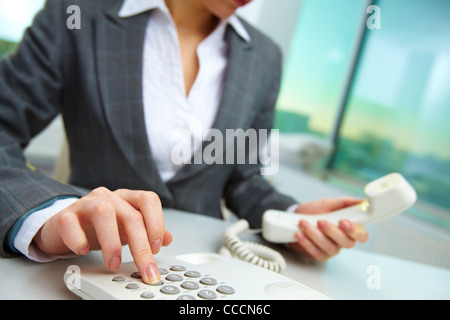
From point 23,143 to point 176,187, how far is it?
0.25 m

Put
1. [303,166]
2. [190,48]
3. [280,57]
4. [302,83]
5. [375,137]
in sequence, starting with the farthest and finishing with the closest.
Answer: [302,83] → [303,166] → [375,137] → [280,57] → [190,48]

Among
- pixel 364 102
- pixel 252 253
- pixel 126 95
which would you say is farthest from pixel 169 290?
pixel 364 102

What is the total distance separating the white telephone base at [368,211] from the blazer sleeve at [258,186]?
0.29ft

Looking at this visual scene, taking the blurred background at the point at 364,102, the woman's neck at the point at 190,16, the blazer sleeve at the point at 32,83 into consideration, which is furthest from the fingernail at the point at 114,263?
the blurred background at the point at 364,102

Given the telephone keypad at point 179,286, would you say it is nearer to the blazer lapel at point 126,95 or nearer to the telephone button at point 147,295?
the telephone button at point 147,295

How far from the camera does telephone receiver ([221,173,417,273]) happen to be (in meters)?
0.44

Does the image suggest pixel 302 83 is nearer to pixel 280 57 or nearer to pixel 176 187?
pixel 280 57

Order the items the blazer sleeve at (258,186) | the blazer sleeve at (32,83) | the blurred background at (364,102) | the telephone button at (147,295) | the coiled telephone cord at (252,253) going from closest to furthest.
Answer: the telephone button at (147,295), the coiled telephone cord at (252,253), the blazer sleeve at (32,83), the blazer sleeve at (258,186), the blurred background at (364,102)

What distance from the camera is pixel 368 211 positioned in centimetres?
47

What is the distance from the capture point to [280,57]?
0.83 metres

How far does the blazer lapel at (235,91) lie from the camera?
0.62m

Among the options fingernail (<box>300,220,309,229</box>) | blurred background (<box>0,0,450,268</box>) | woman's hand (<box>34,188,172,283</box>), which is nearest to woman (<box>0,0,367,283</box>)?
fingernail (<box>300,220,309,229</box>)

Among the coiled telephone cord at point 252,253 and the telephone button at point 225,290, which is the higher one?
the telephone button at point 225,290

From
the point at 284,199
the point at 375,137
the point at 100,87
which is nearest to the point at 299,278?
the point at 284,199
